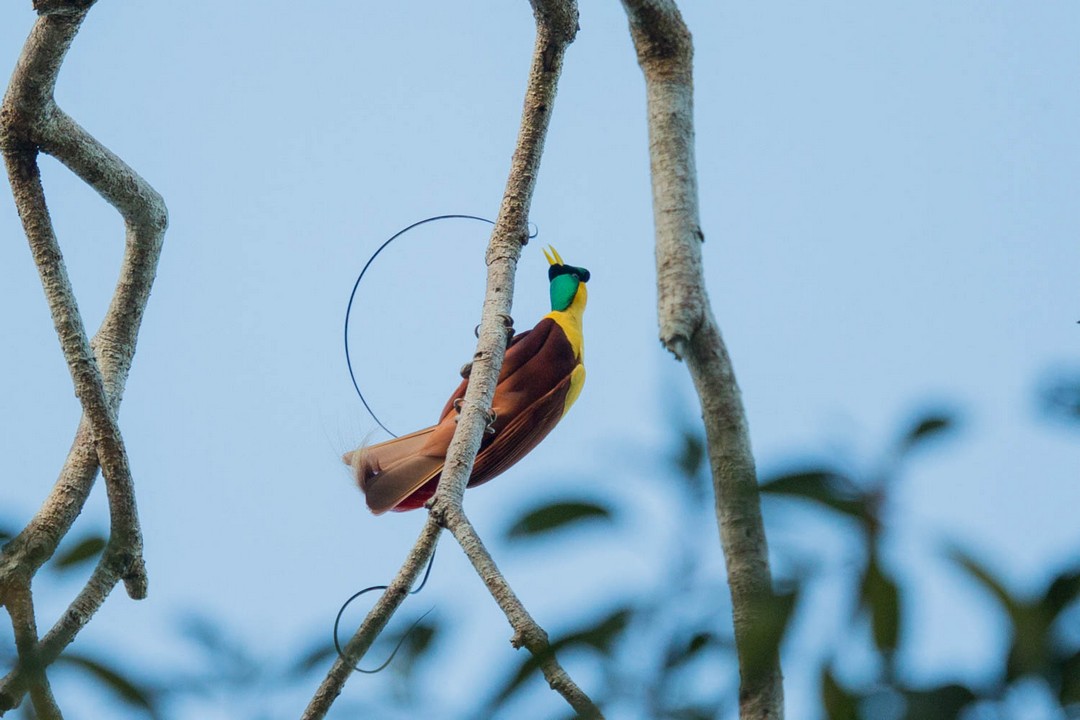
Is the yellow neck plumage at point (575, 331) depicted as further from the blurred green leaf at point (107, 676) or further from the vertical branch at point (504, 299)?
the blurred green leaf at point (107, 676)

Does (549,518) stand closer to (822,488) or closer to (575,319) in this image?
(822,488)

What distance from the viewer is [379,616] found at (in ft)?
6.53

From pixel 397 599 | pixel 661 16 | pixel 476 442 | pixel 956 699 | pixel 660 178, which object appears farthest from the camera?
pixel 476 442

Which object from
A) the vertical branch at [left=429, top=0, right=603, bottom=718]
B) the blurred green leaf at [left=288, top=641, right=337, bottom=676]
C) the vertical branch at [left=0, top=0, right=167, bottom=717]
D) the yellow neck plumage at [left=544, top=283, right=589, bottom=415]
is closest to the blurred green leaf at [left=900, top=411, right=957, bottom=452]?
the blurred green leaf at [left=288, top=641, right=337, bottom=676]

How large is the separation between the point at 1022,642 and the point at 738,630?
0.19 metres

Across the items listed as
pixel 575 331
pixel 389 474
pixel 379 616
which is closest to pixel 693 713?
pixel 379 616

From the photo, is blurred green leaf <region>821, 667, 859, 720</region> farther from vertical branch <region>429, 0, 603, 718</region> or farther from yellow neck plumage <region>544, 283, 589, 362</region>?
yellow neck plumage <region>544, 283, 589, 362</region>

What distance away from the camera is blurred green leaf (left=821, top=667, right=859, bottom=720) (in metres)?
0.68

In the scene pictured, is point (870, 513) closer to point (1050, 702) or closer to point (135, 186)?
point (1050, 702)

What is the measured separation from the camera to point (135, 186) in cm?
260

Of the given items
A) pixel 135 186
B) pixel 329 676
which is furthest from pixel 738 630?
pixel 135 186

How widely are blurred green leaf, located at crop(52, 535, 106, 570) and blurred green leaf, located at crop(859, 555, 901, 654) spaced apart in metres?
0.57

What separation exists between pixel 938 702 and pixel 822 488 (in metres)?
0.13

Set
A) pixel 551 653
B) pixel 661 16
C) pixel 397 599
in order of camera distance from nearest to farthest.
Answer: pixel 551 653 → pixel 661 16 → pixel 397 599
